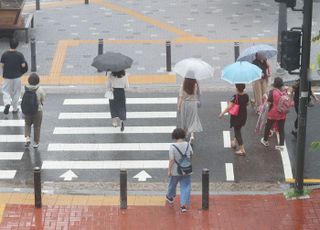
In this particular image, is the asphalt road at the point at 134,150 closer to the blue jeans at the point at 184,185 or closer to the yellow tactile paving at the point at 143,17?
the blue jeans at the point at 184,185

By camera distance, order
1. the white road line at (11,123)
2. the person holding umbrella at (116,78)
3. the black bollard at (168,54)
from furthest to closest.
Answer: the black bollard at (168,54)
the white road line at (11,123)
the person holding umbrella at (116,78)

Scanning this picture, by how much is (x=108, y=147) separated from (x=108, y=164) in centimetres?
86

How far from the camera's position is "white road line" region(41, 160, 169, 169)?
15086 millimetres

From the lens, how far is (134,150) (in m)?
15.9

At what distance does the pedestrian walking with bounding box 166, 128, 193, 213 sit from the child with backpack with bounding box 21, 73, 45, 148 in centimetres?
372

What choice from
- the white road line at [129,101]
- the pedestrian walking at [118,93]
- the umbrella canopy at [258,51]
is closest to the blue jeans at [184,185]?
the pedestrian walking at [118,93]

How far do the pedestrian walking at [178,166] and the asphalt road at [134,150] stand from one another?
64.7 inches

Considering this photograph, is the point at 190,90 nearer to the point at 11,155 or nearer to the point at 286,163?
the point at 286,163

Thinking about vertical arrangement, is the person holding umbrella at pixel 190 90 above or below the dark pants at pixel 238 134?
above

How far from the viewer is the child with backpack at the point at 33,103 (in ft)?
50.2

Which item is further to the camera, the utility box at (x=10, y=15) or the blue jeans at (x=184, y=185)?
the utility box at (x=10, y=15)

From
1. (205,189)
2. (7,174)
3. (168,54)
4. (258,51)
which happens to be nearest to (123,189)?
(205,189)

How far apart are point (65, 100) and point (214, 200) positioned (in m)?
6.39

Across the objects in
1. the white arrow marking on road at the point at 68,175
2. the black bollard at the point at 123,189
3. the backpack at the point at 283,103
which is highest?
the backpack at the point at 283,103
